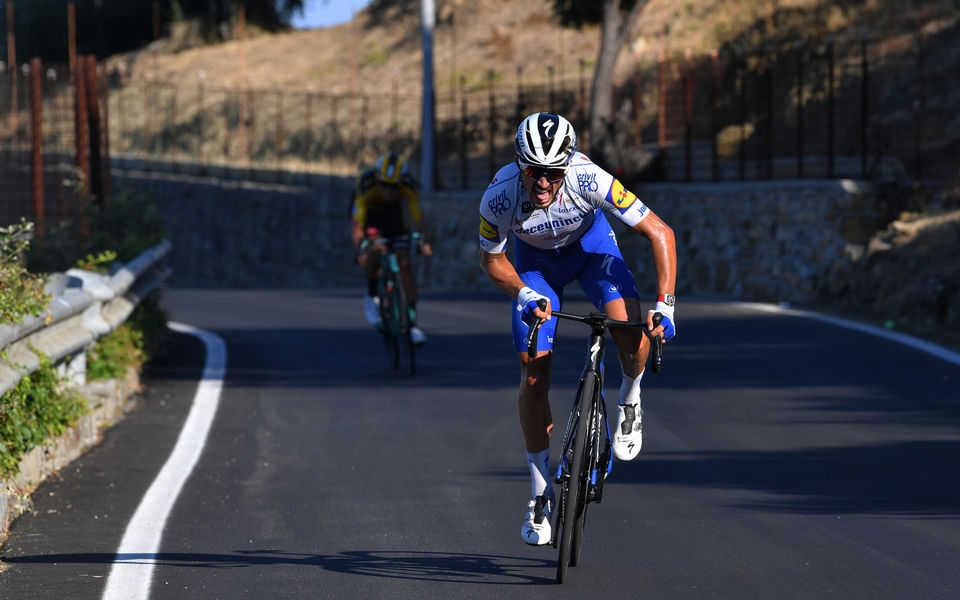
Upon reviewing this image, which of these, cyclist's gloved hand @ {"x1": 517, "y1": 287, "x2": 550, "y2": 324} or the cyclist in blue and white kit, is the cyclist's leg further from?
cyclist's gloved hand @ {"x1": 517, "y1": 287, "x2": 550, "y2": 324}

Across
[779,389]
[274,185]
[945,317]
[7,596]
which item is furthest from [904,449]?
[274,185]

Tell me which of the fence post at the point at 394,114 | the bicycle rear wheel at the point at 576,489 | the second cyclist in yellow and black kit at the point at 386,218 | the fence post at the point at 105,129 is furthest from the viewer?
the fence post at the point at 394,114

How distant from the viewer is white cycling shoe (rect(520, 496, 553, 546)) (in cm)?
607

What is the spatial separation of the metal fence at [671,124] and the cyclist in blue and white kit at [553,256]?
9466mm

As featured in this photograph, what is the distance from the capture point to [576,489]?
19.0 feet

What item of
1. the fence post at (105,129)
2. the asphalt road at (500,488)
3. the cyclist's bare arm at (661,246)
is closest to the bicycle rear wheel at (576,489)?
the asphalt road at (500,488)

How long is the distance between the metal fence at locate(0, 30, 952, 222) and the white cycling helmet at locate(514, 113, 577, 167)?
32.6 ft

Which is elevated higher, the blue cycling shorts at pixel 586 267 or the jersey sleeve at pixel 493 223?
the jersey sleeve at pixel 493 223

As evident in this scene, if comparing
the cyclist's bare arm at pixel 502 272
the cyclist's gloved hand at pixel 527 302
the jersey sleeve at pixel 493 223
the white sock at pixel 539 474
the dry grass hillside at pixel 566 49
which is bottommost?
the white sock at pixel 539 474

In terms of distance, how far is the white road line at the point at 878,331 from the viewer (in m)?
12.9

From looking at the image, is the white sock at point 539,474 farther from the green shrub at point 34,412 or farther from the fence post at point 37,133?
the fence post at point 37,133

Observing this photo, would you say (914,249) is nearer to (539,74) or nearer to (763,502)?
(763,502)

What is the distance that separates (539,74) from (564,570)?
50173mm

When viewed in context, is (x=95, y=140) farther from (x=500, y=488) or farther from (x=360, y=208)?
(x=500, y=488)
